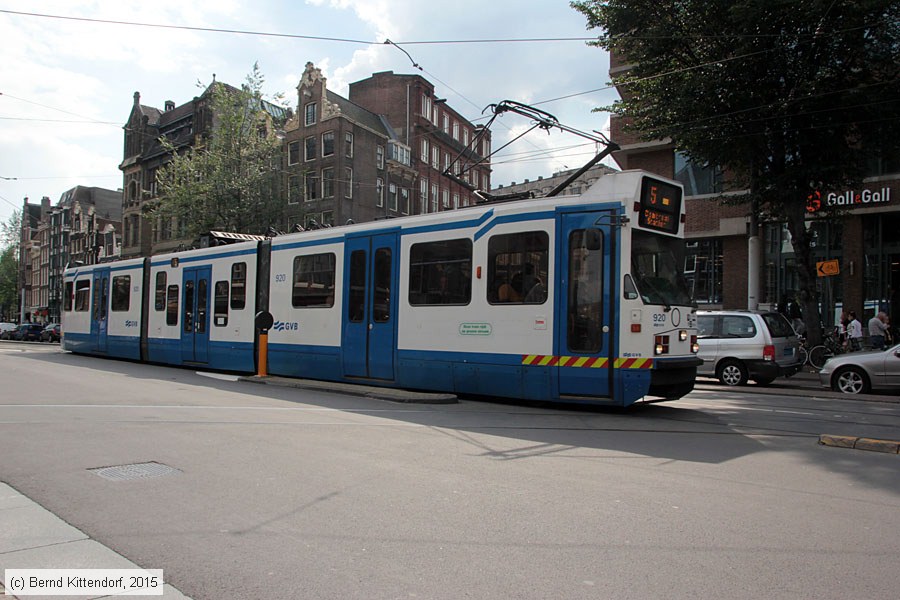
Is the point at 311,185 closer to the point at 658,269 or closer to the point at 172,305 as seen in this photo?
the point at 172,305

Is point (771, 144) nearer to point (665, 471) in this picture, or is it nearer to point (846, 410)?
point (846, 410)

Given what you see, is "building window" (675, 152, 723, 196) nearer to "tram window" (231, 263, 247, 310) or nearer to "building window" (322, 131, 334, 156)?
"tram window" (231, 263, 247, 310)

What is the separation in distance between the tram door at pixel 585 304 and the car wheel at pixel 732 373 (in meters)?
7.25

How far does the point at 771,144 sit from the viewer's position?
17.0 meters

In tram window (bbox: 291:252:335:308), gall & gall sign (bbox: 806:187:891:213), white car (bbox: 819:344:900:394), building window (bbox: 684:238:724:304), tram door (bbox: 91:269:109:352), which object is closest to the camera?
white car (bbox: 819:344:900:394)

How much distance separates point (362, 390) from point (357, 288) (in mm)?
2045

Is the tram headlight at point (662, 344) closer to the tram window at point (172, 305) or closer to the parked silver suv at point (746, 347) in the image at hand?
the parked silver suv at point (746, 347)

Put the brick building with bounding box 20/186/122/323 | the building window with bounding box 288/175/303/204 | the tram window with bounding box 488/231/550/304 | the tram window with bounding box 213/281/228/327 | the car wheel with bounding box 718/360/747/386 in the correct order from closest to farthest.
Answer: the tram window with bounding box 488/231/550/304
the car wheel with bounding box 718/360/747/386
the tram window with bounding box 213/281/228/327
the building window with bounding box 288/175/303/204
the brick building with bounding box 20/186/122/323

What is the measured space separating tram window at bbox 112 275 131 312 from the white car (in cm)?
1847

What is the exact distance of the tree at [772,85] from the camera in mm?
15227

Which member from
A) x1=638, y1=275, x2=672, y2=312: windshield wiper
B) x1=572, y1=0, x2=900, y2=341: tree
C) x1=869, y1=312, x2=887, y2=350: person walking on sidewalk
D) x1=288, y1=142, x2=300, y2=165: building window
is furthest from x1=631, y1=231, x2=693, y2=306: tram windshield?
x1=288, y1=142, x2=300, y2=165: building window

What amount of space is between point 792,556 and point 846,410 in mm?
7963

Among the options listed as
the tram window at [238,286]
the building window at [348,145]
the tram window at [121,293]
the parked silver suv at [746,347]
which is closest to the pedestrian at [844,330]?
the parked silver suv at [746,347]

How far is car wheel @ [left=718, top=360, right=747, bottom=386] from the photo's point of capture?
1492 centimetres
